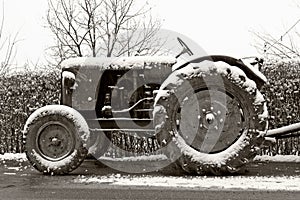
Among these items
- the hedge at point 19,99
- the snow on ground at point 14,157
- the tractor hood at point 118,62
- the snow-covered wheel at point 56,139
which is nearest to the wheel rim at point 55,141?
the snow-covered wheel at point 56,139

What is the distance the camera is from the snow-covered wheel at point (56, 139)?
7.98 metres

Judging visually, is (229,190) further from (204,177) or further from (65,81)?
(65,81)

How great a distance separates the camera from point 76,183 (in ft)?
23.5

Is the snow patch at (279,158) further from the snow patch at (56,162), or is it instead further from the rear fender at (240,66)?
the snow patch at (56,162)

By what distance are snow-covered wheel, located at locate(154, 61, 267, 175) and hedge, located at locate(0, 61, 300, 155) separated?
2.92 meters

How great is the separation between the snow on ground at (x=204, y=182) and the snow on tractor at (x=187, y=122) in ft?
1.17

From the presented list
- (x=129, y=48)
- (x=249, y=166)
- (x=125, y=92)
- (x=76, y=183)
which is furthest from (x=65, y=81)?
(x=129, y=48)

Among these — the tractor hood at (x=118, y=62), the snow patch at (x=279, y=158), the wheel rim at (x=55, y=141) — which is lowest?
the snow patch at (x=279, y=158)

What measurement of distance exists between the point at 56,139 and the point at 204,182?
8.49 ft

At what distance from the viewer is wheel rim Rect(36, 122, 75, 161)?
8.12 meters

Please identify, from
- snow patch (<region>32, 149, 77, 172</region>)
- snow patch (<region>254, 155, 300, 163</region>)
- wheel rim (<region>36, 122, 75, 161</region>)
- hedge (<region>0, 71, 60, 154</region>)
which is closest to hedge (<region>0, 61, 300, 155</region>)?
hedge (<region>0, 71, 60, 154</region>)

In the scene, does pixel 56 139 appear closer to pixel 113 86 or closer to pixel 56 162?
pixel 56 162

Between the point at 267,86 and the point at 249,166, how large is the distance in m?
2.20

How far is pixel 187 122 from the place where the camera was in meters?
7.98
